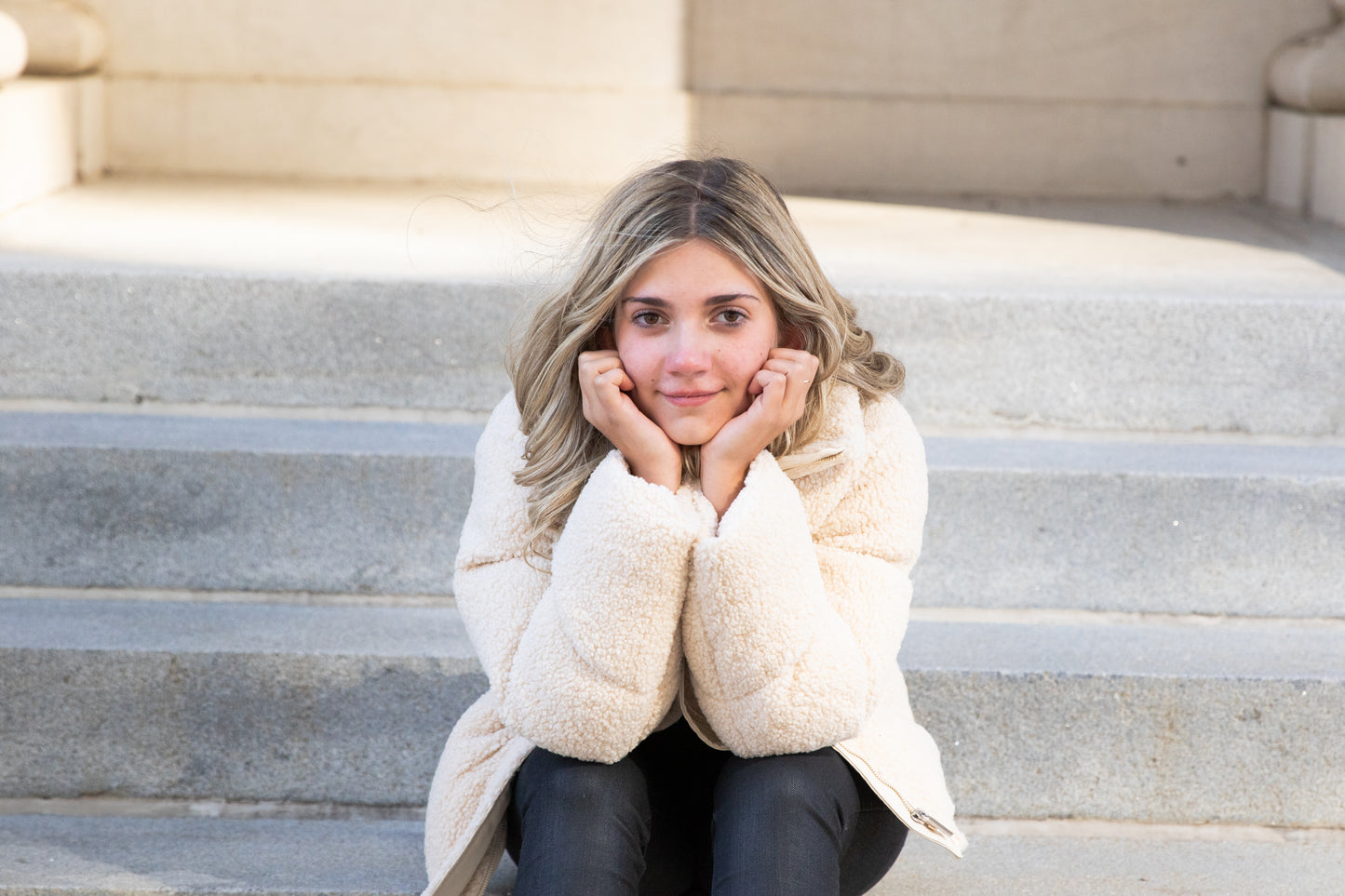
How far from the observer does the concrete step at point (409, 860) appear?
1.74 m

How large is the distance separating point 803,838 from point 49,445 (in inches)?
55.4

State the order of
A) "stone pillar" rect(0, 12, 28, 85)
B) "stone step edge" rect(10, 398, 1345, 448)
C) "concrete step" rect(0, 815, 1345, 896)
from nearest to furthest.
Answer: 1. "concrete step" rect(0, 815, 1345, 896)
2. "stone step edge" rect(10, 398, 1345, 448)
3. "stone pillar" rect(0, 12, 28, 85)

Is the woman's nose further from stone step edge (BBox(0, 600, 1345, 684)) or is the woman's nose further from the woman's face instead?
stone step edge (BBox(0, 600, 1345, 684))

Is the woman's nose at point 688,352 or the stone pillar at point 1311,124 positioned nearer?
the woman's nose at point 688,352

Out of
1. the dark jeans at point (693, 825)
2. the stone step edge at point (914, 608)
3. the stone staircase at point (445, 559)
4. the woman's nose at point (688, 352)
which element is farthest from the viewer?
the stone step edge at point (914, 608)

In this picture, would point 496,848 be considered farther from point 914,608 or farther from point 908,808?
point 914,608

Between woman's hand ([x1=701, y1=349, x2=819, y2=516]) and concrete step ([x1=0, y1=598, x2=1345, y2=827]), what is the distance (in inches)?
20.6

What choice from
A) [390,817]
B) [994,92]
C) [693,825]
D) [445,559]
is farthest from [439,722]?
[994,92]

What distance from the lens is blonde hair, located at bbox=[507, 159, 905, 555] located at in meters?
1.62

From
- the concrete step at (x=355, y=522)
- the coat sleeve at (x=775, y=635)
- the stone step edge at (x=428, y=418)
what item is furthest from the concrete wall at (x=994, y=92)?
the coat sleeve at (x=775, y=635)

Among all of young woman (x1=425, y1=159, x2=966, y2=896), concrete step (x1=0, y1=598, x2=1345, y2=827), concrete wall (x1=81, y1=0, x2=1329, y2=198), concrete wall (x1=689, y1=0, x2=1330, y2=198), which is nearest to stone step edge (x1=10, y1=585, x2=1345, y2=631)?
concrete step (x1=0, y1=598, x2=1345, y2=827)

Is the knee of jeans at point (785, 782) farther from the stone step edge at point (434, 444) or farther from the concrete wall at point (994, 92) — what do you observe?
the concrete wall at point (994, 92)

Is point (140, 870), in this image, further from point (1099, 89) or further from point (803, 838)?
point (1099, 89)

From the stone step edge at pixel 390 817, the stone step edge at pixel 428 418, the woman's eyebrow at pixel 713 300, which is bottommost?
the stone step edge at pixel 390 817
